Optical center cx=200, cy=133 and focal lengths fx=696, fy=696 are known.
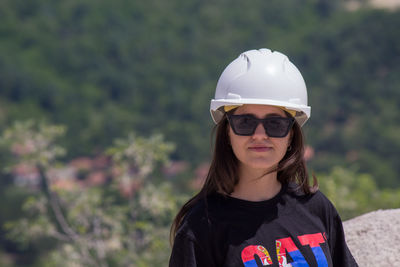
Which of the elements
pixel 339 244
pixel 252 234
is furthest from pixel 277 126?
pixel 339 244

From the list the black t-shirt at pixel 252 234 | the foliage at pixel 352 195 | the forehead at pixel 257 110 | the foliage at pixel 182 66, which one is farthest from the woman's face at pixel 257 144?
the foliage at pixel 182 66

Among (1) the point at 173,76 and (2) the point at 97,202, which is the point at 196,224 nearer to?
(2) the point at 97,202

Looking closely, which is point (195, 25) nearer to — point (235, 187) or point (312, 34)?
point (312, 34)

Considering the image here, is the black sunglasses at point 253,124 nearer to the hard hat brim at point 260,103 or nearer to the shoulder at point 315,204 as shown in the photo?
the hard hat brim at point 260,103

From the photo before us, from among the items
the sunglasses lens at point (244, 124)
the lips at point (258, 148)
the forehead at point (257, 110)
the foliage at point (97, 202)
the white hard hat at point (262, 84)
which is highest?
the foliage at point (97, 202)

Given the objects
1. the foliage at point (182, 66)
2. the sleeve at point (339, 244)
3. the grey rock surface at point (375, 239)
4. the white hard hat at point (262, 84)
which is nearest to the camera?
the white hard hat at point (262, 84)

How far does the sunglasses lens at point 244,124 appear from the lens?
2.04 metres

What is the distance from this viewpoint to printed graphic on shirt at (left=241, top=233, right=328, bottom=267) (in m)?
1.97

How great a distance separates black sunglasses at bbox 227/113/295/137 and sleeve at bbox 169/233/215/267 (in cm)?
35

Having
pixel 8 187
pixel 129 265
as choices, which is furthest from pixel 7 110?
pixel 129 265

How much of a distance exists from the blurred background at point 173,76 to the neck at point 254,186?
25.3 meters

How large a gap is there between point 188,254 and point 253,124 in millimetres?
424

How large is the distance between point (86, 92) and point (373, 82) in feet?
83.2

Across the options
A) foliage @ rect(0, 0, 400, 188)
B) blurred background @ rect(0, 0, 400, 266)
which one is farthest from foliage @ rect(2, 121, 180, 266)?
foliage @ rect(0, 0, 400, 188)
